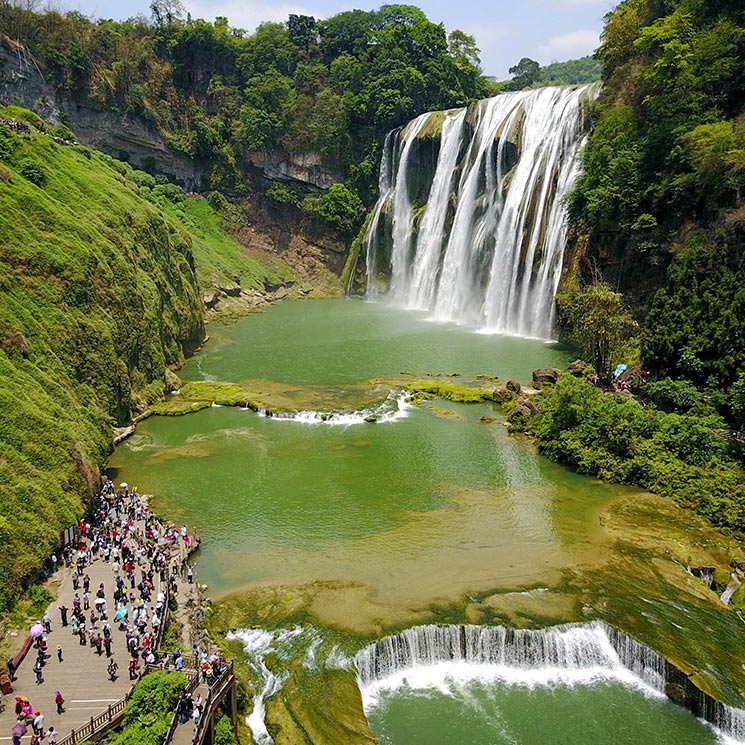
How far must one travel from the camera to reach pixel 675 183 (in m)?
37.2

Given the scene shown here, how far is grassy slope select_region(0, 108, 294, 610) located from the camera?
21500 millimetres

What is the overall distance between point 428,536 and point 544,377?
17.2 meters

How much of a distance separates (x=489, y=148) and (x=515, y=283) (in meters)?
16.0

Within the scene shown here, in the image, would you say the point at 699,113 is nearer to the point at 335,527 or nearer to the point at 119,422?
the point at 335,527

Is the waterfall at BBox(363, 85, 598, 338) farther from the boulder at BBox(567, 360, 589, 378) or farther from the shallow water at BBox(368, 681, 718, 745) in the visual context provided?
the shallow water at BBox(368, 681, 718, 745)

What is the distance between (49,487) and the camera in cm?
2220

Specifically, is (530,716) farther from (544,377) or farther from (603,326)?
(603,326)

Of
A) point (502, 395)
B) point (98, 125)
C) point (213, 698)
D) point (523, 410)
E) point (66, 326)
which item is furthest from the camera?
point (98, 125)

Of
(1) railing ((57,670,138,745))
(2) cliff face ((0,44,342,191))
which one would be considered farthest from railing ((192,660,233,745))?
(2) cliff face ((0,44,342,191))

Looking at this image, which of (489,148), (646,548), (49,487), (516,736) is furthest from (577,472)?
(489,148)

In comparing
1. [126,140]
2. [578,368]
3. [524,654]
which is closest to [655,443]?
[578,368]

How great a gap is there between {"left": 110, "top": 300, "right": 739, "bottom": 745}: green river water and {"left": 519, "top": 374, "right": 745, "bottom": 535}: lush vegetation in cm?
109

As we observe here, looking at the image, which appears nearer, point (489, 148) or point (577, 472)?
point (577, 472)

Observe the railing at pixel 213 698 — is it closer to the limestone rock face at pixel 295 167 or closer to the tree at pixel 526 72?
the limestone rock face at pixel 295 167
